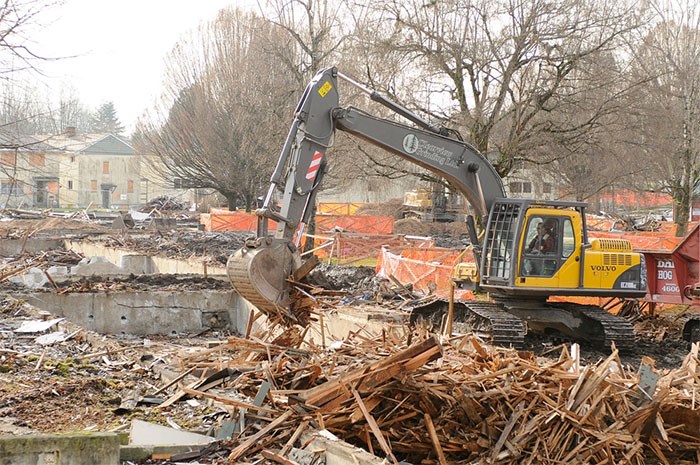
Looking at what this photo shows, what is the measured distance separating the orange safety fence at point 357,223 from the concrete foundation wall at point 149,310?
19.5 meters

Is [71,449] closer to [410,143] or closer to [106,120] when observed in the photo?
[410,143]

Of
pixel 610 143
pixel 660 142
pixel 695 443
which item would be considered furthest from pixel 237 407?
pixel 660 142

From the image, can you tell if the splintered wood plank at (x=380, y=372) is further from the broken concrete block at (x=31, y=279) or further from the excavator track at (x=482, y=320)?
the broken concrete block at (x=31, y=279)

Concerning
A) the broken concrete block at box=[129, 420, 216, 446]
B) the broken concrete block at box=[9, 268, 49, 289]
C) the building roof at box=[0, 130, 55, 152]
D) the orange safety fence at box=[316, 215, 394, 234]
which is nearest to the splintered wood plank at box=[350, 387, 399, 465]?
the broken concrete block at box=[129, 420, 216, 446]

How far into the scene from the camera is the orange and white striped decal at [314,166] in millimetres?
12048

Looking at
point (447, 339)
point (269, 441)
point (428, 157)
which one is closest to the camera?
point (269, 441)

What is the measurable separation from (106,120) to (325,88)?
133 m

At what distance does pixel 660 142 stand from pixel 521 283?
1041cm

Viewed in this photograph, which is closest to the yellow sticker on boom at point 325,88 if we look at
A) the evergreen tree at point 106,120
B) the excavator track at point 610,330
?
the excavator track at point 610,330

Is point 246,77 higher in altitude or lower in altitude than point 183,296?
higher

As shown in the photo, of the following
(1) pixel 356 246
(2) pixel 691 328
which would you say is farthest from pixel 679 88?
(2) pixel 691 328

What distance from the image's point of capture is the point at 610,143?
840 inches

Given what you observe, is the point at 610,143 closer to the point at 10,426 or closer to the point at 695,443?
the point at 695,443

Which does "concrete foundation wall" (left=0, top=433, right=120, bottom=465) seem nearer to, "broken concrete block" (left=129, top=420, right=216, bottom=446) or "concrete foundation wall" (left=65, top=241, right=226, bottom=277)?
"broken concrete block" (left=129, top=420, right=216, bottom=446)
